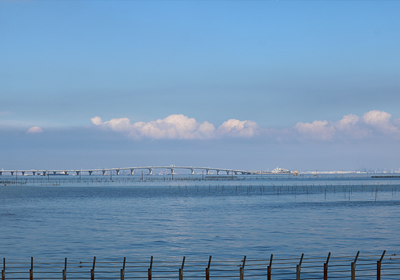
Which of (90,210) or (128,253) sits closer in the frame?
(128,253)

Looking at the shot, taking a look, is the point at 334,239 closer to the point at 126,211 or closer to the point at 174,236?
the point at 174,236

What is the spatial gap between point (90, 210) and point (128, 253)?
172 ft

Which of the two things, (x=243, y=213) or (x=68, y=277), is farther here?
(x=243, y=213)

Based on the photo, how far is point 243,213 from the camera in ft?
286

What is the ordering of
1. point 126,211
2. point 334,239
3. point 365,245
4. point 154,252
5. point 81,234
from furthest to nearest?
point 126,211
point 81,234
point 334,239
point 365,245
point 154,252

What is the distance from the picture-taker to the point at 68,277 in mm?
34844

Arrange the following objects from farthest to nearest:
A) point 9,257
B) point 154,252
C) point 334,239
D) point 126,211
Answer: point 126,211 → point 334,239 → point 154,252 → point 9,257

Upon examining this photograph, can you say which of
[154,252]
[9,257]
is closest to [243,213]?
[154,252]

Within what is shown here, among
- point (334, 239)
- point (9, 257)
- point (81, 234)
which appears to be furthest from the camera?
point (81, 234)

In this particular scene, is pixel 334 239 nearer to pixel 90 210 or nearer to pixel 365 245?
pixel 365 245

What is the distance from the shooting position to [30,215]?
83.6 m

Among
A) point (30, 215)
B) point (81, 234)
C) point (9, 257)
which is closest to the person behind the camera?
point (9, 257)

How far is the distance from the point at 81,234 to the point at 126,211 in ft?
112

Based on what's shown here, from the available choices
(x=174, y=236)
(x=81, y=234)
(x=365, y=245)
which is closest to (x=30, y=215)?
(x=81, y=234)
